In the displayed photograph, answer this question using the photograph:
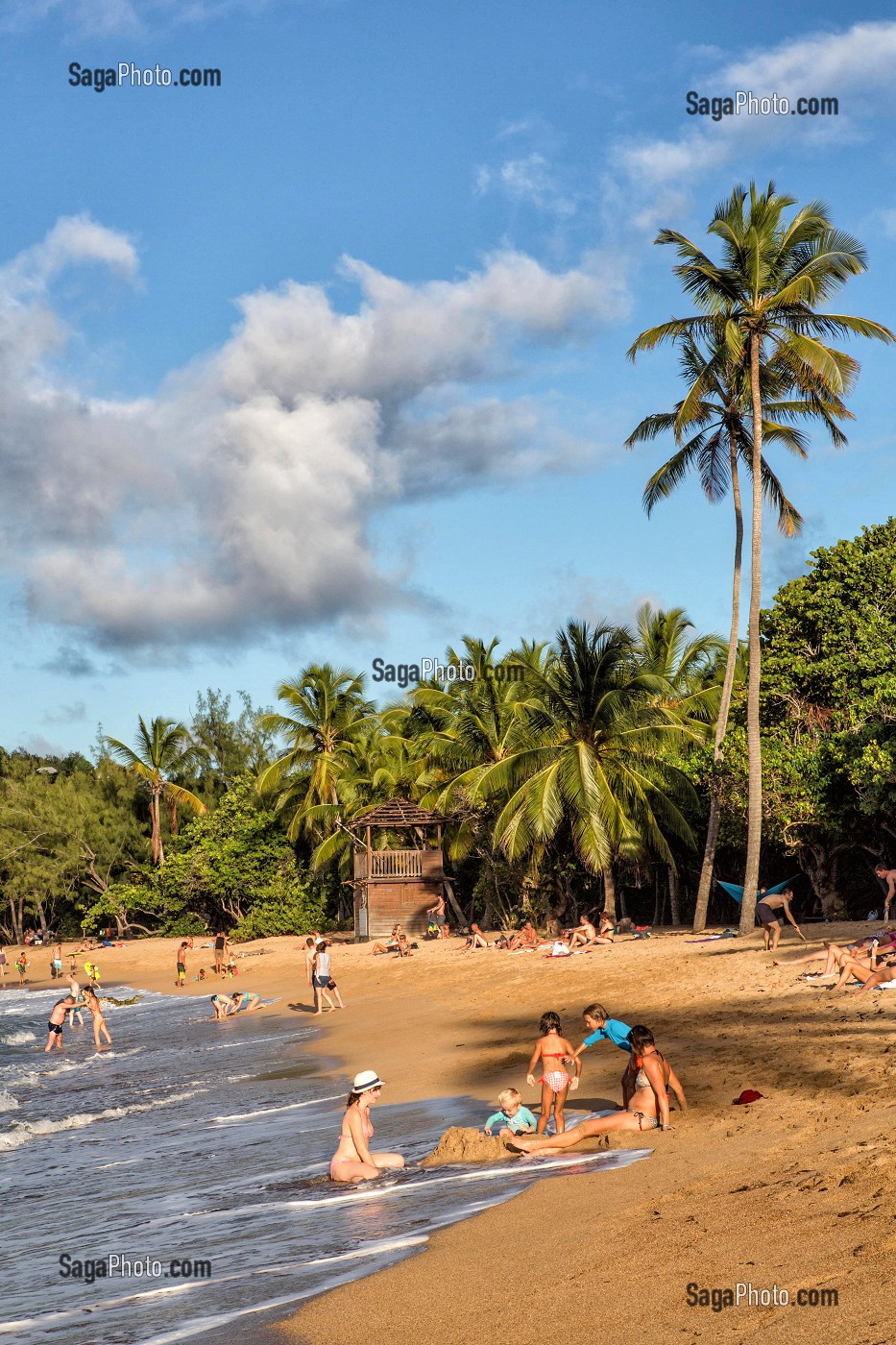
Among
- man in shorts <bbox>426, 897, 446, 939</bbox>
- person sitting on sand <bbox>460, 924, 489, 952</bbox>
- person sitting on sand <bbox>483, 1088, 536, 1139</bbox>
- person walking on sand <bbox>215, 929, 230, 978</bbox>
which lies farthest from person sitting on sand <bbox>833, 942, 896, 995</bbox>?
person walking on sand <bbox>215, 929, 230, 978</bbox>

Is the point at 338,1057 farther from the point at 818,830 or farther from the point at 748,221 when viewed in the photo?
the point at 748,221

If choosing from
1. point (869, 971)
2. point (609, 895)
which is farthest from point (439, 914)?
point (869, 971)

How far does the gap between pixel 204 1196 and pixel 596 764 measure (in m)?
18.0

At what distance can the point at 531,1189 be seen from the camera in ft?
23.2

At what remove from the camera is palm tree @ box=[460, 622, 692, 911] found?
2509 cm

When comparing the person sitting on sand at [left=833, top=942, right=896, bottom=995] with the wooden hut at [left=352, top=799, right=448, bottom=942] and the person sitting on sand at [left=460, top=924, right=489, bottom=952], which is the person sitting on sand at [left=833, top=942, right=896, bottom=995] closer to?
the person sitting on sand at [left=460, top=924, right=489, bottom=952]

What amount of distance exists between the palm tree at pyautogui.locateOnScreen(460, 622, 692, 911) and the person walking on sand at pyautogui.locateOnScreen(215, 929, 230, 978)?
434 inches

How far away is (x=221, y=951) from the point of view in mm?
34562

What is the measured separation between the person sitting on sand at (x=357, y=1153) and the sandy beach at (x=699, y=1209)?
5.76ft

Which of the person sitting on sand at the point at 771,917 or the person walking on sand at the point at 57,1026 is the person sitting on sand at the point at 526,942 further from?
the person walking on sand at the point at 57,1026

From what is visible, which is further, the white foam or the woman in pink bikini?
the white foam

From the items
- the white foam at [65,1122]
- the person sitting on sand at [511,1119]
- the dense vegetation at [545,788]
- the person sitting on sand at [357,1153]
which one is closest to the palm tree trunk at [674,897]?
the dense vegetation at [545,788]

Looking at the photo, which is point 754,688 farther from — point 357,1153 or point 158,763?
point 158,763

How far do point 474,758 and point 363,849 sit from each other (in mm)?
5052
